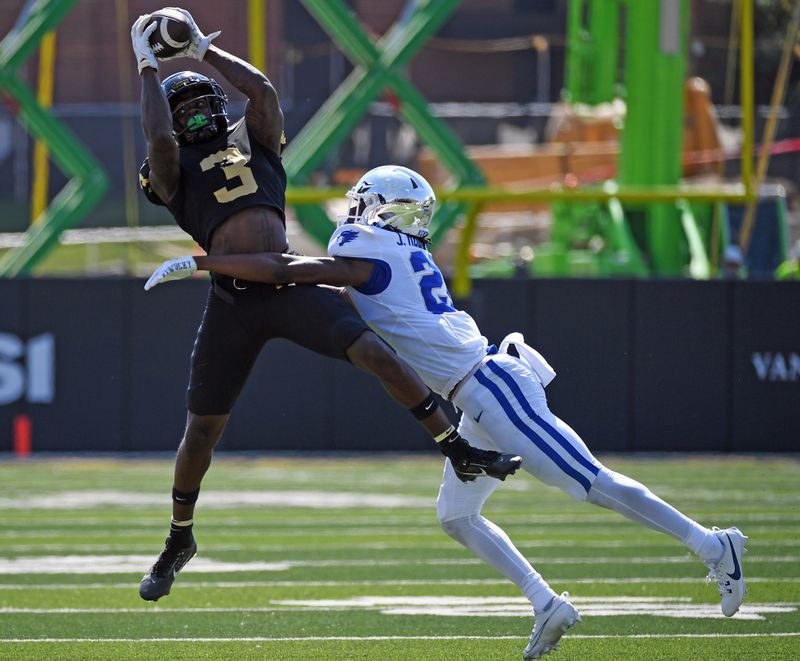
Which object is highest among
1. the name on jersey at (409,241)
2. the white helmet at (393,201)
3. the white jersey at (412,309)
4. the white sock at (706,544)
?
the white helmet at (393,201)

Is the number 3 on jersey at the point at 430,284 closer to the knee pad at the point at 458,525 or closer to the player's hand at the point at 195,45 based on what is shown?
the knee pad at the point at 458,525

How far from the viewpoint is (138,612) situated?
634 centimetres

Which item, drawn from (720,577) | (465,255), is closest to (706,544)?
(720,577)

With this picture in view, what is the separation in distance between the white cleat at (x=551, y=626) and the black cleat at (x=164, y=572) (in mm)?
1391

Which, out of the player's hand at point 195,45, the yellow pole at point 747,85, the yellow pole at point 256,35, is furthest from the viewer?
the yellow pole at point 747,85

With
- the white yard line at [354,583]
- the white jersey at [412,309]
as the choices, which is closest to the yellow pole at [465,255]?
the white yard line at [354,583]

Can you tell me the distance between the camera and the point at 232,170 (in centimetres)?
547

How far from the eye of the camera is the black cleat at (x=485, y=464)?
191 inches

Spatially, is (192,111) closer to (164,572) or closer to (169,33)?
(169,33)

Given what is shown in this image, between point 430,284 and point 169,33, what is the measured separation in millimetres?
1276

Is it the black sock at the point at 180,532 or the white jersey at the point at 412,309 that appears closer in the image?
the white jersey at the point at 412,309

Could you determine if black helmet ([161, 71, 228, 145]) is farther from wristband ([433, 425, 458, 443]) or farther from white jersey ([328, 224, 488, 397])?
wristband ([433, 425, 458, 443])

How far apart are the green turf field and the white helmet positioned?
1490 mm

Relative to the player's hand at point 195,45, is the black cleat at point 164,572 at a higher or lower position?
lower
